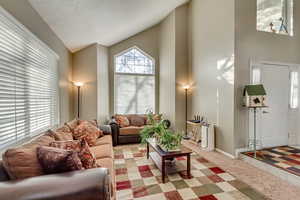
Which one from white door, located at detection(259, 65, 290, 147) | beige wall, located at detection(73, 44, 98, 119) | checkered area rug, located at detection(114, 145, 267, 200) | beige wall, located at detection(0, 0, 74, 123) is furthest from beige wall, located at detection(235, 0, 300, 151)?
beige wall, located at detection(73, 44, 98, 119)

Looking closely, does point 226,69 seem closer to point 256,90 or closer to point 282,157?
point 256,90

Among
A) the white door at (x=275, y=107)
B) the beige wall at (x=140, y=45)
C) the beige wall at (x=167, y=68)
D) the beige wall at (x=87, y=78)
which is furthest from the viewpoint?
the beige wall at (x=140, y=45)

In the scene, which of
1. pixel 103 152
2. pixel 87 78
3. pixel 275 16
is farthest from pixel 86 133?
pixel 275 16

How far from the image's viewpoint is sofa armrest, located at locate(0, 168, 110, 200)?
101 cm

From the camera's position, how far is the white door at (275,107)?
3537 millimetres

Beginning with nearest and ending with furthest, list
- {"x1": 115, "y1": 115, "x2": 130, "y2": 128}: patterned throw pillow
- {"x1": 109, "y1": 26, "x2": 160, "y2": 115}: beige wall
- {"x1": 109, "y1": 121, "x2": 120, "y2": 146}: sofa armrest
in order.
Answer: {"x1": 109, "y1": 121, "x2": 120, "y2": 146}: sofa armrest → {"x1": 115, "y1": 115, "x2": 130, "y2": 128}: patterned throw pillow → {"x1": 109, "y1": 26, "x2": 160, "y2": 115}: beige wall

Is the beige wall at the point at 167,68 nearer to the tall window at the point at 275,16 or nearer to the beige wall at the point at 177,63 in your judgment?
the beige wall at the point at 177,63

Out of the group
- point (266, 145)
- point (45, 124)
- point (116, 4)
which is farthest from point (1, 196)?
point (266, 145)

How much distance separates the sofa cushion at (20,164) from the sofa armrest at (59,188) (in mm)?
128

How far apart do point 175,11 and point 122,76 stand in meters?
2.78

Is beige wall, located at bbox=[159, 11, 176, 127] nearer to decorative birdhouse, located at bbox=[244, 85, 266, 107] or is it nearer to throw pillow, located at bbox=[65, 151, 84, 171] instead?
decorative birdhouse, located at bbox=[244, 85, 266, 107]

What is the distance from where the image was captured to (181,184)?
88.7 inches

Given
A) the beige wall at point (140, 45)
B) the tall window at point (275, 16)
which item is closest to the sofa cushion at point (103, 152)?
the beige wall at point (140, 45)

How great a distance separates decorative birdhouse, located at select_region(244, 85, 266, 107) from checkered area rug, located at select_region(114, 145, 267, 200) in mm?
1442
